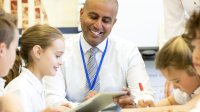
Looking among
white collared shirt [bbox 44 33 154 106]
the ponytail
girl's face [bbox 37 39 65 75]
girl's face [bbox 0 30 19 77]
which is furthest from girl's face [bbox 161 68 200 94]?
the ponytail

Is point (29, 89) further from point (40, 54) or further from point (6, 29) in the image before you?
point (6, 29)

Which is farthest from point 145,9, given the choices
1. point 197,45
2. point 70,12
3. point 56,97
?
point 197,45

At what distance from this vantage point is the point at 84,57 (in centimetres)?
241

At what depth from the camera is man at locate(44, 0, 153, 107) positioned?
2.34 meters

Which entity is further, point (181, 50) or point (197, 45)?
point (181, 50)

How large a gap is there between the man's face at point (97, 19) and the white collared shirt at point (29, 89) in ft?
1.61

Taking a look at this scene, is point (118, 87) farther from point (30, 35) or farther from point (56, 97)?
point (30, 35)

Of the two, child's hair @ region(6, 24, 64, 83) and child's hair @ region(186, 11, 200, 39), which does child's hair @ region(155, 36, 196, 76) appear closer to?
child's hair @ region(186, 11, 200, 39)

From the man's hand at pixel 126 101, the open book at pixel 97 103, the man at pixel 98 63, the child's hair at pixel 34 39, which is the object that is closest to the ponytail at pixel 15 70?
the child's hair at pixel 34 39

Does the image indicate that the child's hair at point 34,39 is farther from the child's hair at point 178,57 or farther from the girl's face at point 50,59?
the child's hair at point 178,57

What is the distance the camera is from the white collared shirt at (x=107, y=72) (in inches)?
92.7

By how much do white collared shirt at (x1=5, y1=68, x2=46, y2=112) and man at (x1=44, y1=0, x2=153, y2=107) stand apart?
0.22 metres

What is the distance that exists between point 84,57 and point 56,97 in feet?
1.06

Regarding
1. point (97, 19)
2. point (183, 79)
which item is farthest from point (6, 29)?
point (97, 19)
